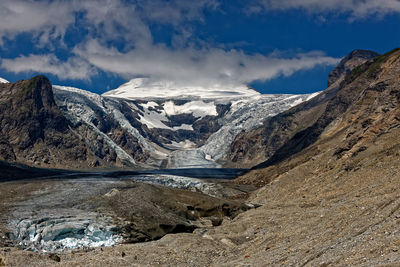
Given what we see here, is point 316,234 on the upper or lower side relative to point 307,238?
Answer: upper

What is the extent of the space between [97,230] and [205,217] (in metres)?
23.6

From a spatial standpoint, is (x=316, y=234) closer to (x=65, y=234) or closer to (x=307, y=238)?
(x=307, y=238)

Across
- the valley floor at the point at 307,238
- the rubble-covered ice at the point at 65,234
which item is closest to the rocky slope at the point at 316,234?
the valley floor at the point at 307,238

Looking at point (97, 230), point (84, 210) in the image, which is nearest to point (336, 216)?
point (97, 230)

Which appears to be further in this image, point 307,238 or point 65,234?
point 65,234

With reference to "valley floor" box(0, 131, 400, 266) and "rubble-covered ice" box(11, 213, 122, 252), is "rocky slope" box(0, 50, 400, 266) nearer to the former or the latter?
"valley floor" box(0, 131, 400, 266)

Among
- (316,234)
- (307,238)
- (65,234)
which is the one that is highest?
(316,234)

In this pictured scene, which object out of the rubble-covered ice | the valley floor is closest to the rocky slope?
the valley floor

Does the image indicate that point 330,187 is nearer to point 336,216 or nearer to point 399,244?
point 336,216

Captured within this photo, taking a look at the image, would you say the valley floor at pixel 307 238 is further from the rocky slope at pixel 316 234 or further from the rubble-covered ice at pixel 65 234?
the rubble-covered ice at pixel 65 234

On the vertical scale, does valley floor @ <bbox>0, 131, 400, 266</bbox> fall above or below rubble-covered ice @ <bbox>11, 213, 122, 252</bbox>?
above

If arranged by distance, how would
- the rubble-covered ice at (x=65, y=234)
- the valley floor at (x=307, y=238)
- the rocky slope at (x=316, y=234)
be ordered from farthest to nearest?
the rubble-covered ice at (x=65, y=234), the rocky slope at (x=316, y=234), the valley floor at (x=307, y=238)

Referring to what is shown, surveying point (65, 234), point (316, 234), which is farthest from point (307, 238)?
point (65, 234)

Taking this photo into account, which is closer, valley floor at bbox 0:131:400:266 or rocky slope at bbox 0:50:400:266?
valley floor at bbox 0:131:400:266
